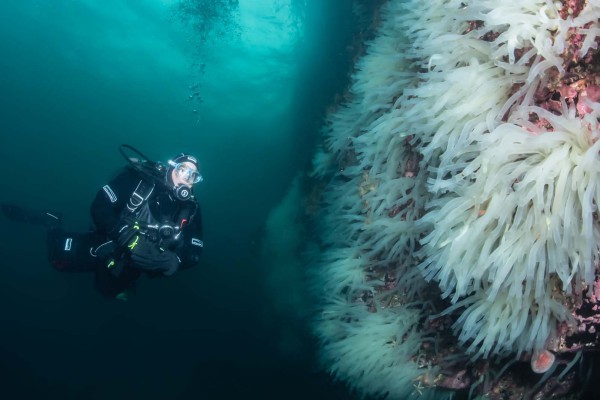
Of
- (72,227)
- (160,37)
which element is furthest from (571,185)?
(72,227)

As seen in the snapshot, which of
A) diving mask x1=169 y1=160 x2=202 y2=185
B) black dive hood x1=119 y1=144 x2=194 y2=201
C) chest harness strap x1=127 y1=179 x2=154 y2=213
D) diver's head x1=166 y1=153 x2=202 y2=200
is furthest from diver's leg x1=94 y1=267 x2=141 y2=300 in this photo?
diving mask x1=169 y1=160 x2=202 y2=185

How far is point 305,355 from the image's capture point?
14383 mm

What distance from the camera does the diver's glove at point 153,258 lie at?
18.1 ft

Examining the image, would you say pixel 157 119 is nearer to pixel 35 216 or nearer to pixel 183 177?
pixel 35 216

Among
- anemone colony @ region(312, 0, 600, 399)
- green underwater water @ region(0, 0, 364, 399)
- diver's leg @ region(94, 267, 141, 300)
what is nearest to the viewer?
anemone colony @ region(312, 0, 600, 399)

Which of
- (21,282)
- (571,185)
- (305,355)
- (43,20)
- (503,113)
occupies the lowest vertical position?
(21,282)

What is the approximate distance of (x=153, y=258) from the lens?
559cm

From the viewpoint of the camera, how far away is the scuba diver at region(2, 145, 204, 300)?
565cm

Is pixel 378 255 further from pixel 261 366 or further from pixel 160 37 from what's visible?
pixel 160 37

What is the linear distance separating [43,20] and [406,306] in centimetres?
3200

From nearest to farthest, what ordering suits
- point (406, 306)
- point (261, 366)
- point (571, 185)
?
point (571, 185), point (406, 306), point (261, 366)

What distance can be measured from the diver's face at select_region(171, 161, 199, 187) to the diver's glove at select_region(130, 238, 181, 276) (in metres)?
1.01

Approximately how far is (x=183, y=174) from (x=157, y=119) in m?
45.4

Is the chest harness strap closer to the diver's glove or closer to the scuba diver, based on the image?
the scuba diver
